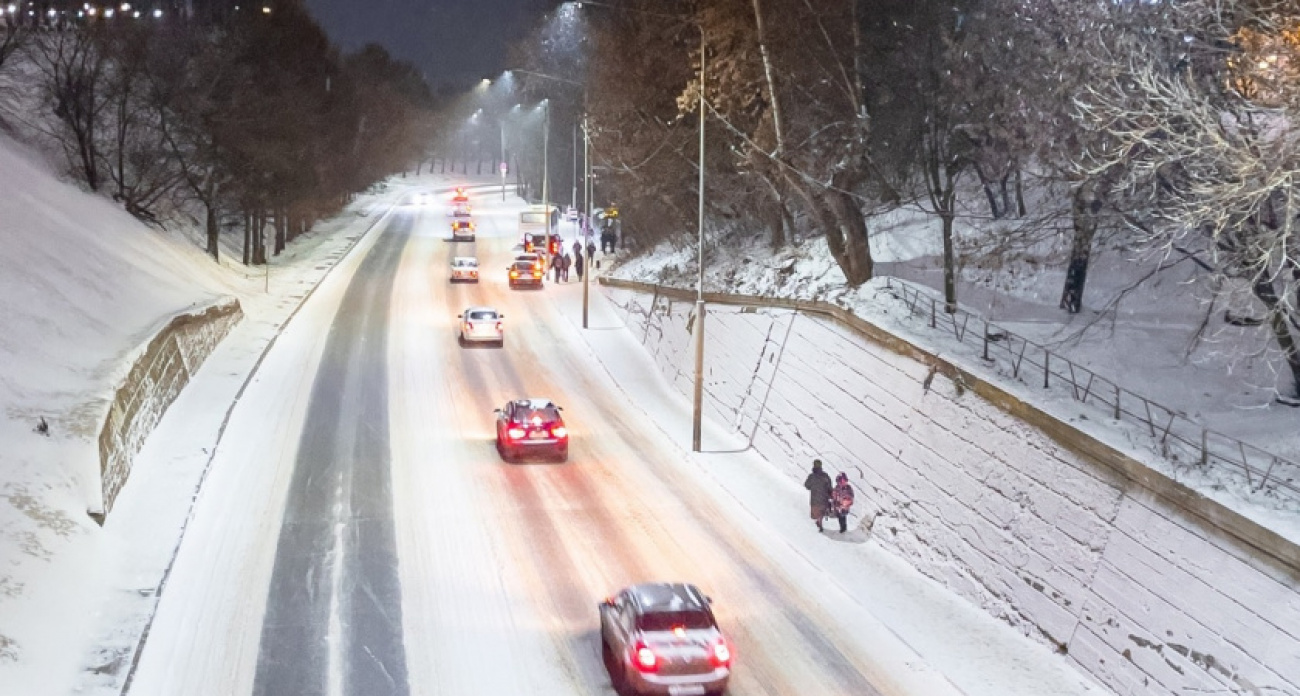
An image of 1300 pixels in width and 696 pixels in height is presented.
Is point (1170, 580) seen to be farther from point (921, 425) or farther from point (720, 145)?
point (720, 145)

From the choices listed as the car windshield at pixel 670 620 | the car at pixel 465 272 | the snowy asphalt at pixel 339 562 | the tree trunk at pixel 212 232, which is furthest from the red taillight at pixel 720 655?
the car at pixel 465 272

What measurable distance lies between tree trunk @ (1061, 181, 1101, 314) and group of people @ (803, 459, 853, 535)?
20.6 ft

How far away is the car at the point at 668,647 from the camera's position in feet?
45.5

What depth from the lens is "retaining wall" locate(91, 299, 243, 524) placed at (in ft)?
65.7

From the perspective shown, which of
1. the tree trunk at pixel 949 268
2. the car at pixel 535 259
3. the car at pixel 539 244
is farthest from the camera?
the car at pixel 539 244

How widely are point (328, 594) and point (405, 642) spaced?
2.22 metres

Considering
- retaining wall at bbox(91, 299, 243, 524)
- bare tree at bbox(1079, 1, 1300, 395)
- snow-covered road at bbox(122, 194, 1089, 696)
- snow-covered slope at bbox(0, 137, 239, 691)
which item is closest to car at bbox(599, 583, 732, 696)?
snow-covered road at bbox(122, 194, 1089, 696)

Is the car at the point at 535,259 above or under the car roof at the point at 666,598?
above

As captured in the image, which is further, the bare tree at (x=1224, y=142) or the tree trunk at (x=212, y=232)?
the tree trunk at (x=212, y=232)

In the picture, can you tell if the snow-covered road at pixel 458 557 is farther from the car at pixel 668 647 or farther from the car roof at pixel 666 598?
the car roof at pixel 666 598

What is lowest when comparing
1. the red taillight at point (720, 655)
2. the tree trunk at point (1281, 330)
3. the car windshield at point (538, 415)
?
the red taillight at point (720, 655)

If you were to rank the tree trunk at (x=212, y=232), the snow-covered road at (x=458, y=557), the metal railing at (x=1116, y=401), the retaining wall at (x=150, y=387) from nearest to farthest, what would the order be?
the metal railing at (x=1116, y=401) → the snow-covered road at (x=458, y=557) → the retaining wall at (x=150, y=387) → the tree trunk at (x=212, y=232)

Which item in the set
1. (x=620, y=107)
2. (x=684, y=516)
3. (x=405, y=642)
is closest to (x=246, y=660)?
(x=405, y=642)

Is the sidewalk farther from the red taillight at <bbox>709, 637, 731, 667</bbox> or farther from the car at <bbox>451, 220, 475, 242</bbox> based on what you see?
the car at <bbox>451, 220, 475, 242</bbox>
